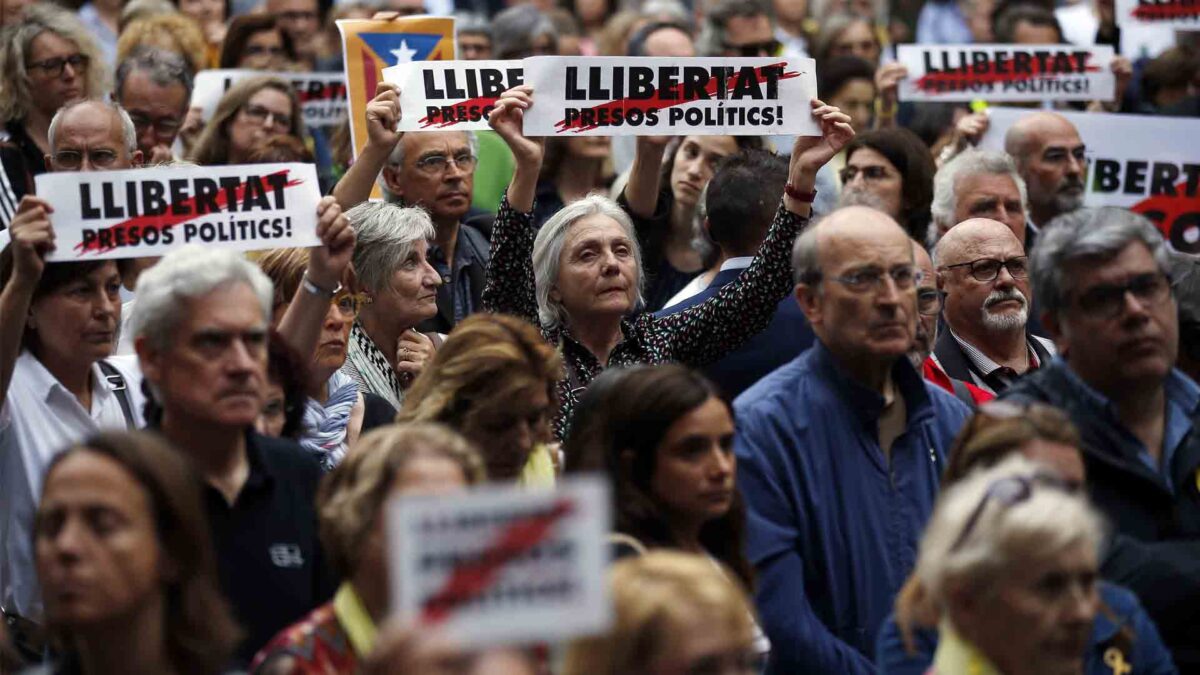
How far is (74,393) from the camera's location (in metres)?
5.77

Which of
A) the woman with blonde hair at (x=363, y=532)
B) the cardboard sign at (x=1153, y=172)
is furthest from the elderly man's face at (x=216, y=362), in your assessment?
the cardboard sign at (x=1153, y=172)

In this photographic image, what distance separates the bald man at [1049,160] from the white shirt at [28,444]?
4.74m

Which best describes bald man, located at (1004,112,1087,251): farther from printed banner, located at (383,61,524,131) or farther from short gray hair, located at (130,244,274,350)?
short gray hair, located at (130,244,274,350)

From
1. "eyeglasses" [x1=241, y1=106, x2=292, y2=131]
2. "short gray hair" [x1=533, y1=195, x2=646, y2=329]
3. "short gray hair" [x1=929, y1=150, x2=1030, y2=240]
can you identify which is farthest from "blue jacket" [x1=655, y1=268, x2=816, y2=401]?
"eyeglasses" [x1=241, y1=106, x2=292, y2=131]

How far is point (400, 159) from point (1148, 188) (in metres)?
3.25

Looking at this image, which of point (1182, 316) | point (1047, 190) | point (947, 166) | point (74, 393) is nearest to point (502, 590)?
point (74, 393)

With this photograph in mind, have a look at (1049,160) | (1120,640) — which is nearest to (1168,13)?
(1049,160)

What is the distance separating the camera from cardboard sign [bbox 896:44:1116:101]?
32.3ft

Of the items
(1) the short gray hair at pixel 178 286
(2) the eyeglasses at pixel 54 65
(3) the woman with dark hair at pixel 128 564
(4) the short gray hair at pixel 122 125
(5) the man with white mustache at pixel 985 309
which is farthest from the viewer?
(2) the eyeglasses at pixel 54 65

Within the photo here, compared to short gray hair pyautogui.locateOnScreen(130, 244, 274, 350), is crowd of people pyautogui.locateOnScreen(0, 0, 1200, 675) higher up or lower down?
lower down

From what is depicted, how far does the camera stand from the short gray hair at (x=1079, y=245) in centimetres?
530

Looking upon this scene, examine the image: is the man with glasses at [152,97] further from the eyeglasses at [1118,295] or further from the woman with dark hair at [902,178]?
the eyeglasses at [1118,295]

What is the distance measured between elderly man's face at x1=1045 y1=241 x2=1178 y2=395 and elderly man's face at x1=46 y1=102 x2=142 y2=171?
3.70 meters

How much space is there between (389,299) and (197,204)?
95 centimetres
